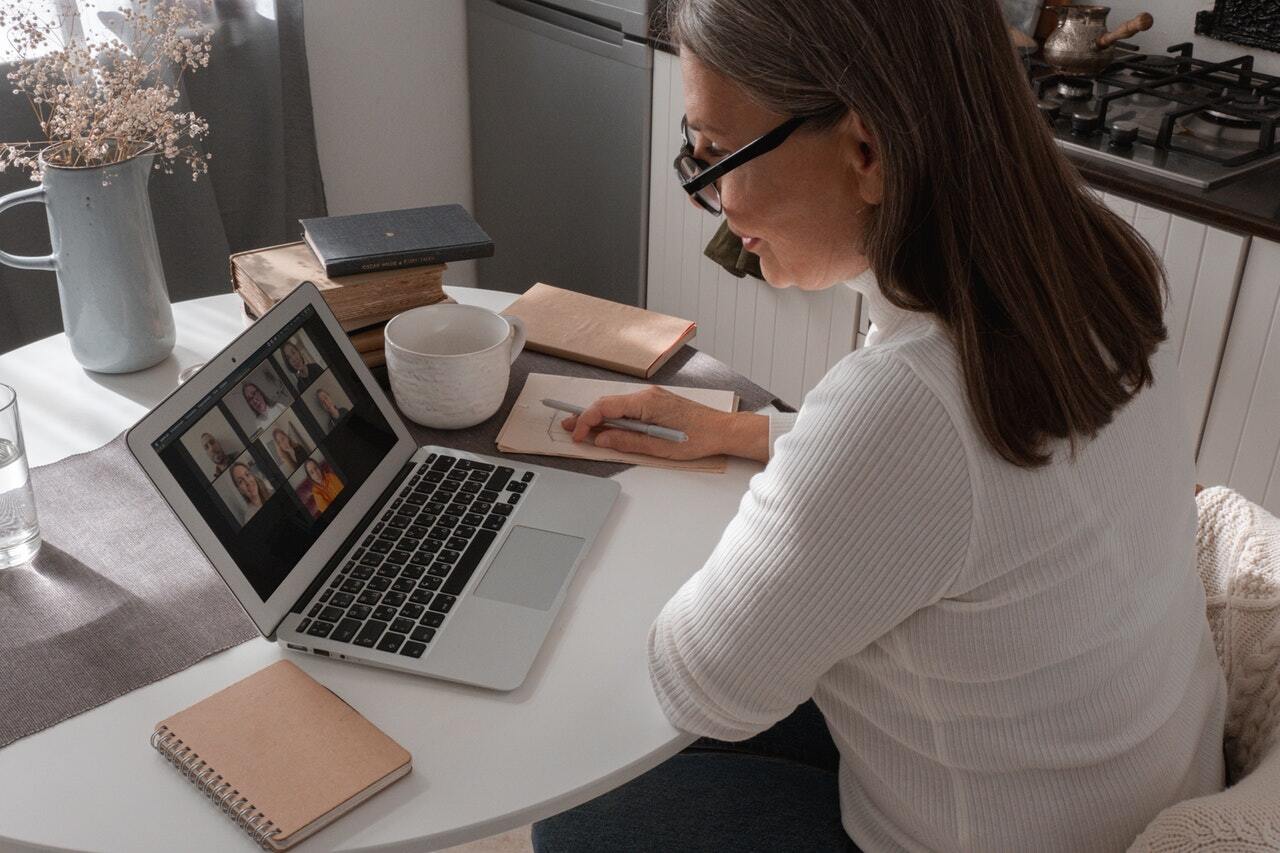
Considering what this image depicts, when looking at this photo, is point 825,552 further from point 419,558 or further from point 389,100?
point 389,100

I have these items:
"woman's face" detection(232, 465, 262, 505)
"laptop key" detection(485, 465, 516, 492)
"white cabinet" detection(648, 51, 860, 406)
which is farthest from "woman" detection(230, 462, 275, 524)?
"white cabinet" detection(648, 51, 860, 406)

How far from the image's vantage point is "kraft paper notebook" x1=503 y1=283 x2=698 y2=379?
1.45 meters

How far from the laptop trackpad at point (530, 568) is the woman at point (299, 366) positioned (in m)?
0.24

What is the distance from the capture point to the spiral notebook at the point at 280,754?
0.85 meters

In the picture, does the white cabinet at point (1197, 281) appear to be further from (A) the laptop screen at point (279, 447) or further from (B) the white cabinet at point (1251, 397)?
(A) the laptop screen at point (279, 447)

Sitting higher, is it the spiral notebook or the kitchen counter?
the kitchen counter

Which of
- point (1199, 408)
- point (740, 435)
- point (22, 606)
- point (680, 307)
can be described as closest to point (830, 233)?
point (740, 435)

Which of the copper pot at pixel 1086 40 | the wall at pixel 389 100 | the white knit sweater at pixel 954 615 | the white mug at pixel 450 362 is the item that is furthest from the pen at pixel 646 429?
the wall at pixel 389 100

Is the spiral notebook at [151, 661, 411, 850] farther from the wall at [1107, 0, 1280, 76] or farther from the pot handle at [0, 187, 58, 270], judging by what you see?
the wall at [1107, 0, 1280, 76]

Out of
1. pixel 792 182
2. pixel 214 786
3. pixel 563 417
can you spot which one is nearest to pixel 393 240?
pixel 563 417

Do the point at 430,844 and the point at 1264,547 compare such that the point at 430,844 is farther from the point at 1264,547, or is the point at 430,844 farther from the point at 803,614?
the point at 1264,547

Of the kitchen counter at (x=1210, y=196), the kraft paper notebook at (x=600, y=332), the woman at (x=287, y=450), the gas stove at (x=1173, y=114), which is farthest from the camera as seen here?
the gas stove at (x=1173, y=114)

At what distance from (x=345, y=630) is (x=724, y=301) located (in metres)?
1.63

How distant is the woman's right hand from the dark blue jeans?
Result: 0.31 metres
